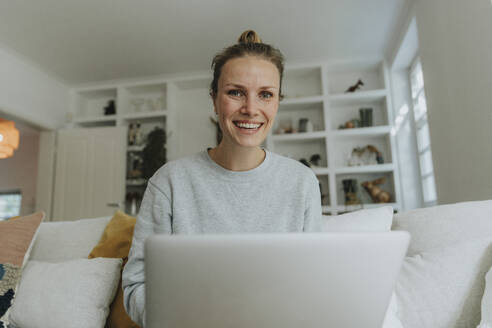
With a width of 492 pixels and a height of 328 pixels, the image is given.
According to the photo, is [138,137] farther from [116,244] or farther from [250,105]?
[250,105]

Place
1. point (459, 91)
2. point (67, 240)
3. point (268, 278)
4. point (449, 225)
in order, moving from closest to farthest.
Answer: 1. point (268, 278)
2. point (449, 225)
3. point (67, 240)
4. point (459, 91)

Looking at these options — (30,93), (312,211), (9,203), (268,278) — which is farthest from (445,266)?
(9,203)

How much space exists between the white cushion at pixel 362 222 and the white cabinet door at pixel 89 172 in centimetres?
363

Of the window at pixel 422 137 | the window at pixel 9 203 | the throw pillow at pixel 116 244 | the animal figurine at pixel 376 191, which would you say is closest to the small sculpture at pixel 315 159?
the animal figurine at pixel 376 191

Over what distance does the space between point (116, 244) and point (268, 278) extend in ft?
4.16

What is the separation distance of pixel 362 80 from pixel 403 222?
143 inches

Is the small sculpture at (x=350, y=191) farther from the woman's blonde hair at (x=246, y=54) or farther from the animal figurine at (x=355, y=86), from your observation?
the woman's blonde hair at (x=246, y=54)

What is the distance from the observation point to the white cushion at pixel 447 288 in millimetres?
1042

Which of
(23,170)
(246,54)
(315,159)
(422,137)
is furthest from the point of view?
(23,170)

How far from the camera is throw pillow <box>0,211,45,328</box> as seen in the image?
49.7 inches

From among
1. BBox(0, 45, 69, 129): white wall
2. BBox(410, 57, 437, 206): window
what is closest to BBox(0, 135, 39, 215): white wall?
BBox(0, 45, 69, 129): white wall

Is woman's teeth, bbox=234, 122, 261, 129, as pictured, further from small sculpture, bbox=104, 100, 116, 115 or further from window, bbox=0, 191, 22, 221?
window, bbox=0, 191, 22, 221

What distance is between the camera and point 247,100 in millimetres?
908

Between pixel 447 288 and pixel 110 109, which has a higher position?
pixel 110 109
